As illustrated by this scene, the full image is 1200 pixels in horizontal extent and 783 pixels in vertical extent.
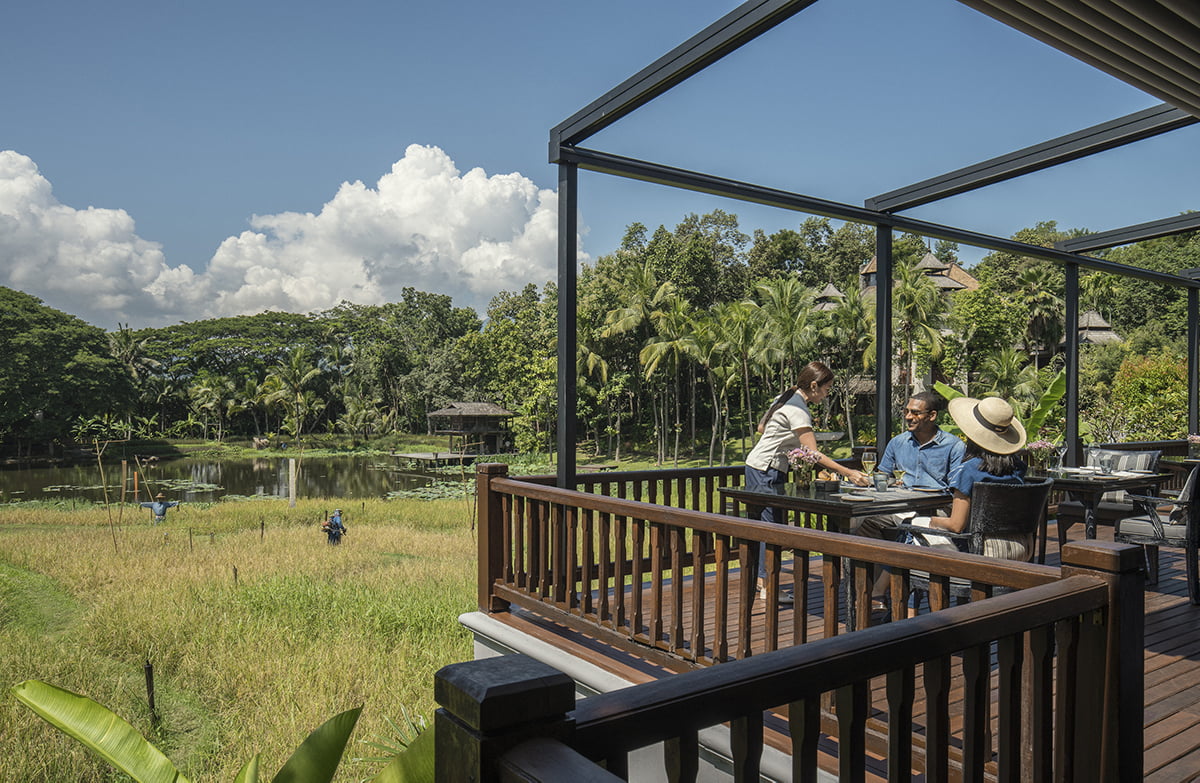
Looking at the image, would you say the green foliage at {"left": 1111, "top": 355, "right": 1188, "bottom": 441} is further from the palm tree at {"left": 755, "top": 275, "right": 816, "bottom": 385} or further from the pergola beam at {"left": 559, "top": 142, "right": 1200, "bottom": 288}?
the palm tree at {"left": 755, "top": 275, "right": 816, "bottom": 385}

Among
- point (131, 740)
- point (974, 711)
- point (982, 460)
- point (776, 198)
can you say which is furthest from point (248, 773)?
point (776, 198)

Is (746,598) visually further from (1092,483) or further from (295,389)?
(295,389)

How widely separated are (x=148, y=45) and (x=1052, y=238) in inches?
2865

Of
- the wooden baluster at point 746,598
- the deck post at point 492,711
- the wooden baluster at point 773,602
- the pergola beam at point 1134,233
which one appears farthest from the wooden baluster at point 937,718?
the pergola beam at point 1134,233

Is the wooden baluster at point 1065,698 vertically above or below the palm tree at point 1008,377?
below

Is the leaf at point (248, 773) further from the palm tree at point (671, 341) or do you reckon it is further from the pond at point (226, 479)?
the pond at point (226, 479)

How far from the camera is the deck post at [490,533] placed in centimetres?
487

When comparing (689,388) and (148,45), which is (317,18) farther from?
(689,388)

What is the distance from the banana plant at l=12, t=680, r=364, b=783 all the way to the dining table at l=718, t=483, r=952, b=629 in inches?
89.6

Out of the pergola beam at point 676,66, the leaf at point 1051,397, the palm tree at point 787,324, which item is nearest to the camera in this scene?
the pergola beam at point 676,66

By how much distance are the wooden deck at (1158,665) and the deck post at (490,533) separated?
19cm

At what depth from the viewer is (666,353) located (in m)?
34.3

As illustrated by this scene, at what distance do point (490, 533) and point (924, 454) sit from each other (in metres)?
2.67

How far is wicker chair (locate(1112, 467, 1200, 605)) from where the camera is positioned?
4410 millimetres
